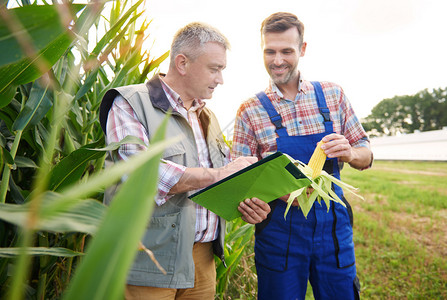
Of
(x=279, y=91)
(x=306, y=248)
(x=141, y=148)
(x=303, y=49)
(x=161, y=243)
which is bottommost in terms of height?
(x=306, y=248)

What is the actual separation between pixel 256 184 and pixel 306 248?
1.81ft

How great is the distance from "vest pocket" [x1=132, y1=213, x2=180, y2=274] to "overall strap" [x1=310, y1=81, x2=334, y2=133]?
2.69 feet

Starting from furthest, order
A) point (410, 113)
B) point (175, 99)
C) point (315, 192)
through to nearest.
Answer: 1. point (410, 113)
2. point (175, 99)
3. point (315, 192)

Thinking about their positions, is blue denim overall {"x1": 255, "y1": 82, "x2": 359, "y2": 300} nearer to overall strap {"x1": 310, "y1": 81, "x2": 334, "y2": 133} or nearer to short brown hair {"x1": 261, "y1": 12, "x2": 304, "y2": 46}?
overall strap {"x1": 310, "y1": 81, "x2": 334, "y2": 133}

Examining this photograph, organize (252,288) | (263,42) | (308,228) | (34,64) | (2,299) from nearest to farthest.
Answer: (34,64), (2,299), (308,228), (263,42), (252,288)

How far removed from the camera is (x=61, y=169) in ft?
2.07

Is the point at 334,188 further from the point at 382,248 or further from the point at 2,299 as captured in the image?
the point at 382,248

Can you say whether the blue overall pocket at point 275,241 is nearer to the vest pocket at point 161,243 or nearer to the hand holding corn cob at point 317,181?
the hand holding corn cob at point 317,181

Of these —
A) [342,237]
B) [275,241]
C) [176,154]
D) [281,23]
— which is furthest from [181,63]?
[342,237]

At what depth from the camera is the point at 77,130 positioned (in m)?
1.07

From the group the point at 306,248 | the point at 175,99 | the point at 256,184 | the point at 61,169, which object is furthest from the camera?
the point at 306,248

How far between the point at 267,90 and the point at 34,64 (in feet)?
3.85

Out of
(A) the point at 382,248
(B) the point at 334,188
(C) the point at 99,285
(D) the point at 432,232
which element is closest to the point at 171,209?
(B) the point at 334,188

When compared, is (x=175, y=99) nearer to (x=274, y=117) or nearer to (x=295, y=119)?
(x=274, y=117)
